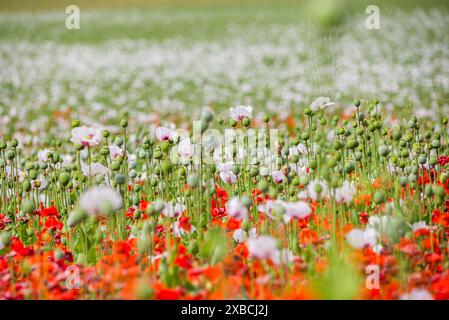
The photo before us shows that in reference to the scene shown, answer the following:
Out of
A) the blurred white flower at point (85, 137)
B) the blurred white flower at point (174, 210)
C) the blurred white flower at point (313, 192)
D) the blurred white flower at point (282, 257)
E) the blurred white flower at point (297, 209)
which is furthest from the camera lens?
the blurred white flower at point (85, 137)

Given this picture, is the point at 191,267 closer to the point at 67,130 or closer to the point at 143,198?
the point at 143,198

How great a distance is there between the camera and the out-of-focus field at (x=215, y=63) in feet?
23.9

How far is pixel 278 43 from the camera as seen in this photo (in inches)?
563

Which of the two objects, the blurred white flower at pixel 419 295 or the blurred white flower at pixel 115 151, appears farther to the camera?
the blurred white flower at pixel 115 151

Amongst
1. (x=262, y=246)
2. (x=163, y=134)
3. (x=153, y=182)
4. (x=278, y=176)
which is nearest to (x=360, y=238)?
(x=262, y=246)

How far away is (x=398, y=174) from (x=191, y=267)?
4.49 ft

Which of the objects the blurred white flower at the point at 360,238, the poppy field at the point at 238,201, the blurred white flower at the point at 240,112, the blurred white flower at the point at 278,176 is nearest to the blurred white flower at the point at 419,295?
the poppy field at the point at 238,201

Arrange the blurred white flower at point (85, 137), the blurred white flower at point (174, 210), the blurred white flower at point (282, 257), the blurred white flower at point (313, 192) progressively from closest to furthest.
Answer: the blurred white flower at point (282, 257) → the blurred white flower at point (313, 192) → the blurred white flower at point (174, 210) → the blurred white flower at point (85, 137)

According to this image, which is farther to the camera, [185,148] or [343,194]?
[185,148]

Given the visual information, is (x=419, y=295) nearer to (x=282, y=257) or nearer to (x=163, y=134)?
(x=282, y=257)

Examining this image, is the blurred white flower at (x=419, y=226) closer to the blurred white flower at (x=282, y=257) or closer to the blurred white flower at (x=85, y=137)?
the blurred white flower at (x=282, y=257)

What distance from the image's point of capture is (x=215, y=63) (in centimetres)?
1177

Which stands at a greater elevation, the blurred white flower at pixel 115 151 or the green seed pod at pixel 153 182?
the blurred white flower at pixel 115 151

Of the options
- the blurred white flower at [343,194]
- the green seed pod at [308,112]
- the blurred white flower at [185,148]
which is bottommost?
the blurred white flower at [343,194]
